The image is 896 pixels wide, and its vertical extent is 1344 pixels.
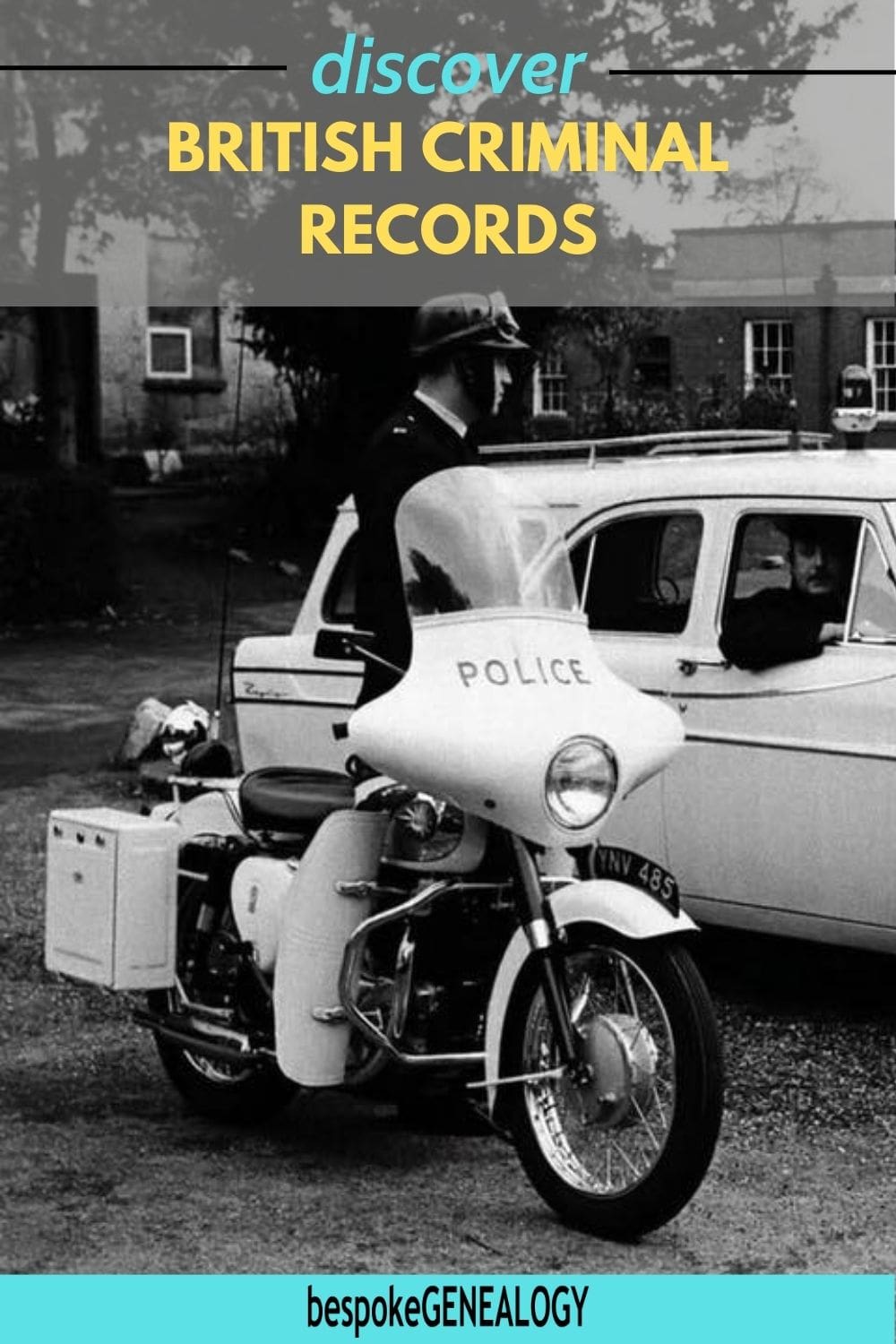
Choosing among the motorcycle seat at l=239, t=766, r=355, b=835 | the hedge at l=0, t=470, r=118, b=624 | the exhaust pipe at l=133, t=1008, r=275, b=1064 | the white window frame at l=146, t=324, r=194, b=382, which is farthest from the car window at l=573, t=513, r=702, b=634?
the white window frame at l=146, t=324, r=194, b=382

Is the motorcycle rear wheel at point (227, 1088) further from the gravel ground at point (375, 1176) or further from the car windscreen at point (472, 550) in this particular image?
the car windscreen at point (472, 550)

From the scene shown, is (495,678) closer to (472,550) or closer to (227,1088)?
(472,550)

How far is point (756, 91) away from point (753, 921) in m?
19.9

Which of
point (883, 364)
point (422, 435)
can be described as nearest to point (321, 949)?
point (422, 435)

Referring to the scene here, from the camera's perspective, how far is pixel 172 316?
39.3m

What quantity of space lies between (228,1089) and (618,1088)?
4.77ft

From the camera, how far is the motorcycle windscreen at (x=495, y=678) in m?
5.35

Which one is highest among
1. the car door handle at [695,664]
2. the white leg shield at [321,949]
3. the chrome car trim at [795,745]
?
the car door handle at [695,664]

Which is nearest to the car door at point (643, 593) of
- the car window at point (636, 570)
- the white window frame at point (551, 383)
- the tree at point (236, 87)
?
the car window at point (636, 570)

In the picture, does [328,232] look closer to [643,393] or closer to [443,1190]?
[643,393]

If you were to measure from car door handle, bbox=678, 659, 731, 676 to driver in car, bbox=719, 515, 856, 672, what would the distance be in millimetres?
44

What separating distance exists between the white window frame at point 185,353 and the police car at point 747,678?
31053 mm

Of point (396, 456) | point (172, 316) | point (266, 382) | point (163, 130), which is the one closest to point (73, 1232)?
point (396, 456)

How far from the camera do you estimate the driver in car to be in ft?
24.7
